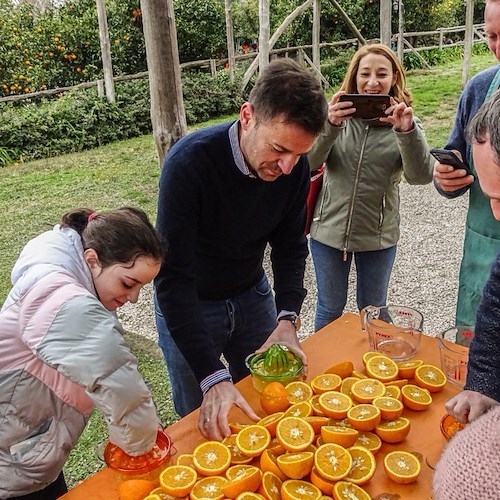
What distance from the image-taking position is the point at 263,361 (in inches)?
77.9

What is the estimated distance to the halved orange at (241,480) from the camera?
4.61ft

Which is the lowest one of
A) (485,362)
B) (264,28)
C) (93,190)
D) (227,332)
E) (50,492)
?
(93,190)

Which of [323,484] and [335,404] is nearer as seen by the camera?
[323,484]

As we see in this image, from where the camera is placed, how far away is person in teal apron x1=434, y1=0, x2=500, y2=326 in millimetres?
2287

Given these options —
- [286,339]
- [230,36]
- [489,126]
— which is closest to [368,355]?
[286,339]

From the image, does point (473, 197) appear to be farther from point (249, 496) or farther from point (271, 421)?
point (249, 496)

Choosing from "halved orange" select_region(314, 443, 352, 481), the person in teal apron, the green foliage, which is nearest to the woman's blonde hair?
the person in teal apron

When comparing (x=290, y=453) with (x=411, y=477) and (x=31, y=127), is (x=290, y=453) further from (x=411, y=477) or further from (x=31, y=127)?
(x=31, y=127)

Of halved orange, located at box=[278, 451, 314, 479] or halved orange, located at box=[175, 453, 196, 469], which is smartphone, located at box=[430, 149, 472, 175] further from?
halved orange, located at box=[175, 453, 196, 469]

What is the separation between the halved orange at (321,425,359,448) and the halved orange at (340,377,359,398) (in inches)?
8.9

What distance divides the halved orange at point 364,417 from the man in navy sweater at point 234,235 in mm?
327

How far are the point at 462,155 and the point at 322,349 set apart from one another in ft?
3.50

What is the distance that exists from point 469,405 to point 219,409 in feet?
2.41

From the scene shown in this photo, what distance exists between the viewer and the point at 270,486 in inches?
56.2
